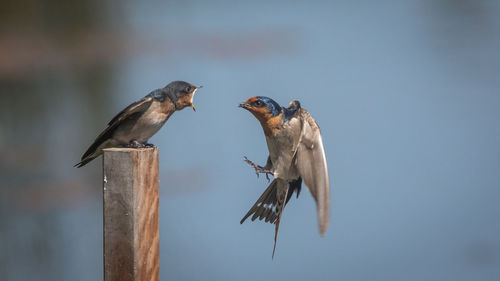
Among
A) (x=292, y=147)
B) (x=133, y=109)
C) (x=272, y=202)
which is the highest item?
(x=133, y=109)

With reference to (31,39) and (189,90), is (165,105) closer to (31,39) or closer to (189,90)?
(189,90)

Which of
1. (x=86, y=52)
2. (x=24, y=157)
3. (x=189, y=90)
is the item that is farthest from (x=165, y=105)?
(x=86, y=52)

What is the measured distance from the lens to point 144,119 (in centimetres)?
144

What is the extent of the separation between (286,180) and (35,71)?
6.72 feet

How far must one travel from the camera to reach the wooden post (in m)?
1.22

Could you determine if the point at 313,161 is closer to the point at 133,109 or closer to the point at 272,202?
the point at 272,202

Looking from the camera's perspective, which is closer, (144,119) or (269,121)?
(144,119)

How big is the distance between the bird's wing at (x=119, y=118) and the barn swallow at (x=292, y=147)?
0.90 feet

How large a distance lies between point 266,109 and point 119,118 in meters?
0.42

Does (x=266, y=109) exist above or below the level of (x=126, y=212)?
above

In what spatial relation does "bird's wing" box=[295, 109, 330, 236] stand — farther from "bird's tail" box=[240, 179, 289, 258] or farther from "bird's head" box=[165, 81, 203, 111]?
"bird's head" box=[165, 81, 203, 111]

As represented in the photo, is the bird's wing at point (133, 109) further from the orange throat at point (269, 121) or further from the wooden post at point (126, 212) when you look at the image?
the orange throat at point (269, 121)

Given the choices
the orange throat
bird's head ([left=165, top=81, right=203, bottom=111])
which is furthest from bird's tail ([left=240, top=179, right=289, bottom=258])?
bird's head ([left=165, top=81, right=203, bottom=111])

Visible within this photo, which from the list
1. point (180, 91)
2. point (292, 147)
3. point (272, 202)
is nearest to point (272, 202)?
point (272, 202)
